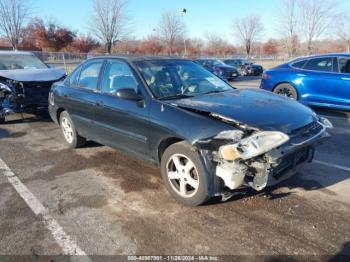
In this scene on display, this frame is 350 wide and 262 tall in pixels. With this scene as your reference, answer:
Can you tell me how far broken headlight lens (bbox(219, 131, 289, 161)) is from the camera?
3.09 metres

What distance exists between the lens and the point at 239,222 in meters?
3.35

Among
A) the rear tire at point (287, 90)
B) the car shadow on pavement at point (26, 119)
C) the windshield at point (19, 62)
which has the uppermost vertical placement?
the windshield at point (19, 62)

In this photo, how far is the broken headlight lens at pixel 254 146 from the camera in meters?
3.09

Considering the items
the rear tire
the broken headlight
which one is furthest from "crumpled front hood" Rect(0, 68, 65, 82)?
the rear tire

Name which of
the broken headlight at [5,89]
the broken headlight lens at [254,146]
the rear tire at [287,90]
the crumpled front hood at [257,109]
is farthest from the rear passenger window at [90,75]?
the rear tire at [287,90]

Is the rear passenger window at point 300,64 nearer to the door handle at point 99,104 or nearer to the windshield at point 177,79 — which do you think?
the windshield at point 177,79

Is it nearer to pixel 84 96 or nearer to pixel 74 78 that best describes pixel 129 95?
pixel 84 96

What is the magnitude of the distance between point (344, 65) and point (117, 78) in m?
6.05

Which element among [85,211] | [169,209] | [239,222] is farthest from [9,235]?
[239,222]

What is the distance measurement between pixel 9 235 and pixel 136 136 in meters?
1.81

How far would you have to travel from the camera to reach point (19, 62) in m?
9.49

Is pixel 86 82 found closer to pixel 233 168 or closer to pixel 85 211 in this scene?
pixel 85 211

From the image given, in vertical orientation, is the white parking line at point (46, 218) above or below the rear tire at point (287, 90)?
below

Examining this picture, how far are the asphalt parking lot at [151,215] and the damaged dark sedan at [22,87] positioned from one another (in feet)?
10.9
